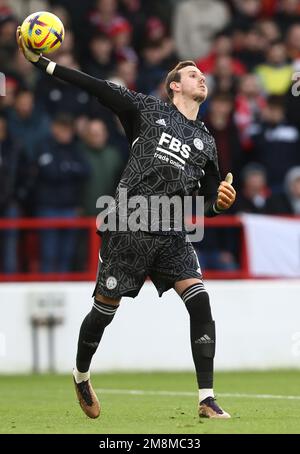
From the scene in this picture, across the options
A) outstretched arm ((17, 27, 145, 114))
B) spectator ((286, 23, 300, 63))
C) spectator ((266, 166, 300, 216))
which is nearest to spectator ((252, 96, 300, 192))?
spectator ((266, 166, 300, 216))

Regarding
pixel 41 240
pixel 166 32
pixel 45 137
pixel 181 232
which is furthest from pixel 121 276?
pixel 166 32

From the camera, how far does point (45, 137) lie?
15.8m

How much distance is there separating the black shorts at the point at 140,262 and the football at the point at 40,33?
55.3 inches

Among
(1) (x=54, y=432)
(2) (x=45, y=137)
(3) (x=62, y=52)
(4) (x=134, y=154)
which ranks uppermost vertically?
(3) (x=62, y=52)

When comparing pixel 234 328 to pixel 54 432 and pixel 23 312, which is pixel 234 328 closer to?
pixel 23 312

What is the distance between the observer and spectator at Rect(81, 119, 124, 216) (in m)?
15.5

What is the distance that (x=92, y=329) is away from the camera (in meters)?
9.18

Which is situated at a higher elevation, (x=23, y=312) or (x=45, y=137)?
(x=45, y=137)

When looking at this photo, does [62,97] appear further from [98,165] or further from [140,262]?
[140,262]

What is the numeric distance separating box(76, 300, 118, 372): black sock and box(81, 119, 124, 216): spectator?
6.30 meters

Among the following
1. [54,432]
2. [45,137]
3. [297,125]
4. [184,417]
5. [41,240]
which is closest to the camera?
[54,432]

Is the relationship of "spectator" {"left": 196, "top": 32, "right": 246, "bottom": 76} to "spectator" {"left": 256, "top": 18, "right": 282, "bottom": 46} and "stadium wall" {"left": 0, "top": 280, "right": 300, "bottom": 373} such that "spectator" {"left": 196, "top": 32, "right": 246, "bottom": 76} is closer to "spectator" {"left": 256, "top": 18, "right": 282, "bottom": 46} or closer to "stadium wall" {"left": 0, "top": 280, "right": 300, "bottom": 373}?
"spectator" {"left": 256, "top": 18, "right": 282, "bottom": 46}

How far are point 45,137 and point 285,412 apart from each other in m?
7.22

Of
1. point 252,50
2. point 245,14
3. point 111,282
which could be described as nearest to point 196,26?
point 245,14
